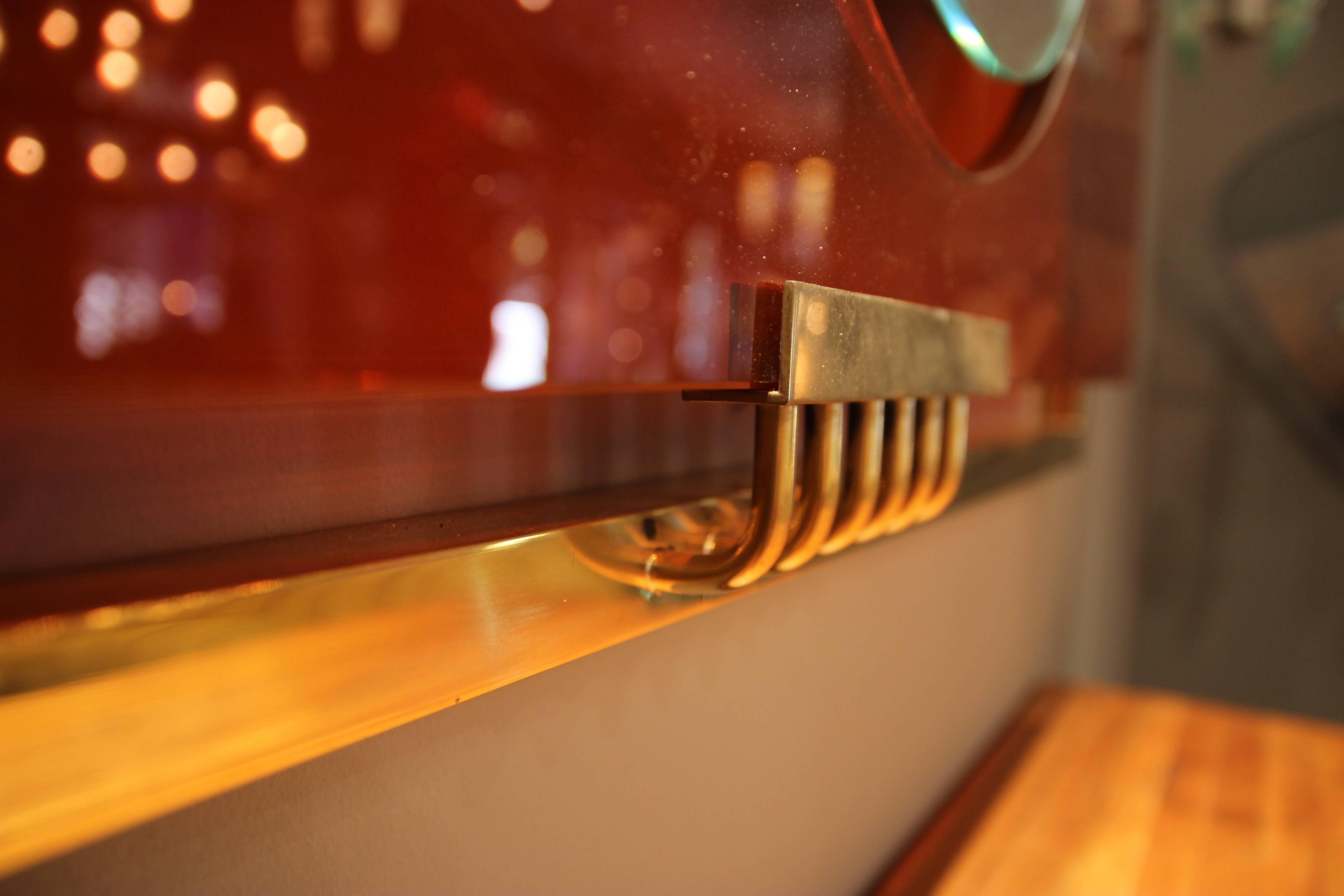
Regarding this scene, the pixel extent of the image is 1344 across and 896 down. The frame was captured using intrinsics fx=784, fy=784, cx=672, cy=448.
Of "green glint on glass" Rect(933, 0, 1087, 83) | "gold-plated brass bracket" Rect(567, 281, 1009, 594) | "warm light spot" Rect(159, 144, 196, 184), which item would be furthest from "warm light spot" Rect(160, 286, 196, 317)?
"green glint on glass" Rect(933, 0, 1087, 83)

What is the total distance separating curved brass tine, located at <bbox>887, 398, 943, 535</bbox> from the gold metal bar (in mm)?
20

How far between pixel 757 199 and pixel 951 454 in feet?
0.77

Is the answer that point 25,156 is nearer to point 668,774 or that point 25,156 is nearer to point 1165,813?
point 668,774

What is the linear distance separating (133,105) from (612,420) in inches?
9.8

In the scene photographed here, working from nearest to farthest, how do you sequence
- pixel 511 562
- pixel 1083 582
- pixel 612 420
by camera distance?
pixel 511 562, pixel 612 420, pixel 1083 582

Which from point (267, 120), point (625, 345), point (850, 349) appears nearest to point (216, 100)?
point (267, 120)

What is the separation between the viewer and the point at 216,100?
144 millimetres

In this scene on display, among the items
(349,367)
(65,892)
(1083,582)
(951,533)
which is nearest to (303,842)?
(65,892)

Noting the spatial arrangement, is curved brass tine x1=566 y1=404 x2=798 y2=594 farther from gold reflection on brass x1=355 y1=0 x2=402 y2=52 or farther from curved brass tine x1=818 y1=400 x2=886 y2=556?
gold reflection on brass x1=355 y1=0 x2=402 y2=52

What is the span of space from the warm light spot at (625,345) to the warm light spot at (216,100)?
0.36ft

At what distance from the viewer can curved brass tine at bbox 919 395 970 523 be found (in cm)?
45

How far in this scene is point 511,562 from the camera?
259mm

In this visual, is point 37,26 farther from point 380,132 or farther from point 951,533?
point 951,533

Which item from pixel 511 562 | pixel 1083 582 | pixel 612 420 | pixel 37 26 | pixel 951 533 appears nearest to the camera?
pixel 37 26
